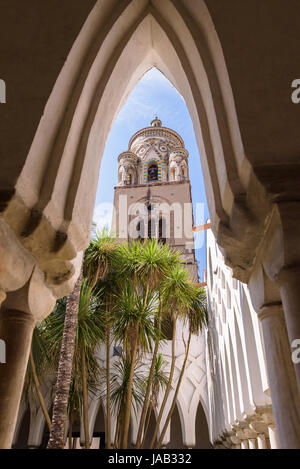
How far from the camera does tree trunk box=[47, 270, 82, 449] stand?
588 centimetres

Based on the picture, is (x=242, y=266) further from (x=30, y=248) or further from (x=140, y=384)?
(x=140, y=384)

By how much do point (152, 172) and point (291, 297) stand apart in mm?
25419

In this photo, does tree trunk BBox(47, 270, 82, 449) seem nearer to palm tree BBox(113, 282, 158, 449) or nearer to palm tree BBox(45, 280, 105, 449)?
palm tree BBox(45, 280, 105, 449)

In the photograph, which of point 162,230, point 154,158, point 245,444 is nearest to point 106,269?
point 245,444

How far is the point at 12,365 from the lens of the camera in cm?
204

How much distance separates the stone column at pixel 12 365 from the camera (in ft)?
6.40

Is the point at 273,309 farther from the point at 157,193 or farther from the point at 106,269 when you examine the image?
the point at 157,193

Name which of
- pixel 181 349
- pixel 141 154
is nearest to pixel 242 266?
pixel 181 349

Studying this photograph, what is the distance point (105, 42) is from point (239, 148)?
1276 mm

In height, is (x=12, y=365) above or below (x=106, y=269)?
below

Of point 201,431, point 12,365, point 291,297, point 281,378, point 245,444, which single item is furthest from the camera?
point 201,431

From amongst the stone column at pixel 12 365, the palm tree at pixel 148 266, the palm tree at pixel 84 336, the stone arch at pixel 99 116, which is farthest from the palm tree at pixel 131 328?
the stone column at pixel 12 365

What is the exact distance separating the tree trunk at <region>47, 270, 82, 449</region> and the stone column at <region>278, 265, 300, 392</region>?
530cm

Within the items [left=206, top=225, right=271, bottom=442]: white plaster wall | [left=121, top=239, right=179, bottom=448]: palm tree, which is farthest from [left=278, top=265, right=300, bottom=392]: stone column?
[left=121, top=239, right=179, bottom=448]: palm tree
